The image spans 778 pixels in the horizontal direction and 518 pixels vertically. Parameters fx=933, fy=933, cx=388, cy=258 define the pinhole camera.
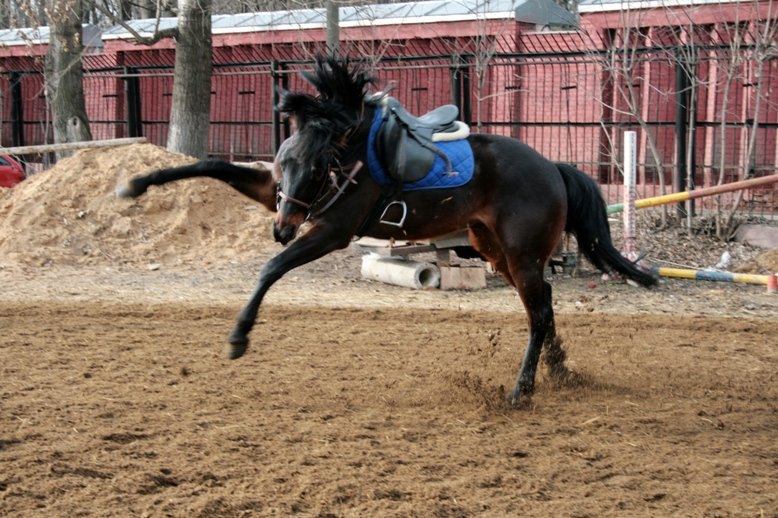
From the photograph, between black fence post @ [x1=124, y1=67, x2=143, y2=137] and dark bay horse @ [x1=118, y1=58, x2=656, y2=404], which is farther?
black fence post @ [x1=124, y1=67, x2=143, y2=137]

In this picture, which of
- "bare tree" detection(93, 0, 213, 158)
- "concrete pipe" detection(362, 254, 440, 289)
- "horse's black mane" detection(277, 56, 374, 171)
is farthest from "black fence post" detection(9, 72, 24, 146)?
"horse's black mane" detection(277, 56, 374, 171)

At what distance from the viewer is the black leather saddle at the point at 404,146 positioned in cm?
656

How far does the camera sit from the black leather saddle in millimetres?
6562

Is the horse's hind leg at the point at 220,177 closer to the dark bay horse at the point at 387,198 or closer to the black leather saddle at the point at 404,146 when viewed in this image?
the dark bay horse at the point at 387,198

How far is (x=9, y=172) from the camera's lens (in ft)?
69.2

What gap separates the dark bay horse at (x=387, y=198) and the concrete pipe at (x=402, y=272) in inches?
146

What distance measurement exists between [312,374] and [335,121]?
1.93 metres

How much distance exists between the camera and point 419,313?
374 inches

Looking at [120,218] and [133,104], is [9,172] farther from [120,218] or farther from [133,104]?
[120,218]

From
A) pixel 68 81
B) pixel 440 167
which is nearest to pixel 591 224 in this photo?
pixel 440 167

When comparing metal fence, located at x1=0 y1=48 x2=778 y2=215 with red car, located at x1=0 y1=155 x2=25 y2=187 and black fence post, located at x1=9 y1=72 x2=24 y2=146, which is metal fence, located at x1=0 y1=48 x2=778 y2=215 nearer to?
black fence post, located at x1=9 y1=72 x2=24 y2=146

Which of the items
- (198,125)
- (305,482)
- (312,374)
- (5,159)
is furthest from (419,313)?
(5,159)

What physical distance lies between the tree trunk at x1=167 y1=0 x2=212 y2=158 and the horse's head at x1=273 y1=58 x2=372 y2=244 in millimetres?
9839

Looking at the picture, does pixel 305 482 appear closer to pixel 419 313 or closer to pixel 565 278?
pixel 419 313
